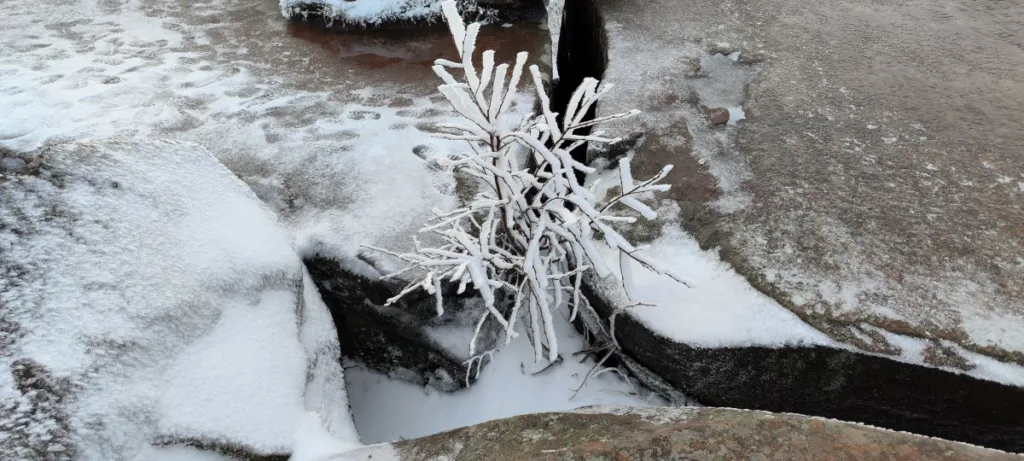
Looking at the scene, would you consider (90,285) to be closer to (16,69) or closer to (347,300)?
(347,300)

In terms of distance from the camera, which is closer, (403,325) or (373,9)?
(403,325)

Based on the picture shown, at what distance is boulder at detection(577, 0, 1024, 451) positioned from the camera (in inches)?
72.4

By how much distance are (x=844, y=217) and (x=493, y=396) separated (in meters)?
1.45

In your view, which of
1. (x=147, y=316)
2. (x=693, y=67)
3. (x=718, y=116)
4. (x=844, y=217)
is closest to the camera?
(x=147, y=316)

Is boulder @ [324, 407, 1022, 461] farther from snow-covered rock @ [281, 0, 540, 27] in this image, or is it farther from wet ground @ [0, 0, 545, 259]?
snow-covered rock @ [281, 0, 540, 27]

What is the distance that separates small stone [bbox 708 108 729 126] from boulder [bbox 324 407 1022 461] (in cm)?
163

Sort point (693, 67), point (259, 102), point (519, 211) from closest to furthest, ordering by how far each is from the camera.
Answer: point (519, 211) < point (259, 102) < point (693, 67)

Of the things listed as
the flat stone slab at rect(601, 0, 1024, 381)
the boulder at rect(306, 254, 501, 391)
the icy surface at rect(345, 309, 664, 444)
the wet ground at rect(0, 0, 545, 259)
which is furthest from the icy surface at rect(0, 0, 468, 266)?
the flat stone slab at rect(601, 0, 1024, 381)

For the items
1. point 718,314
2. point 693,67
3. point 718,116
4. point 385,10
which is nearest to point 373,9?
point 385,10

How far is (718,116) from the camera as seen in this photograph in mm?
2830

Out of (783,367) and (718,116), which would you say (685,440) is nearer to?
(783,367)

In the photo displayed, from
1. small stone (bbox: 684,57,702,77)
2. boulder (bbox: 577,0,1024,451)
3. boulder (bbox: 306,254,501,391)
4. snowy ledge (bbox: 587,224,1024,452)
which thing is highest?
small stone (bbox: 684,57,702,77)

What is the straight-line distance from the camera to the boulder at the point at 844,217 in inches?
72.4

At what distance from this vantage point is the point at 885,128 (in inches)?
107
